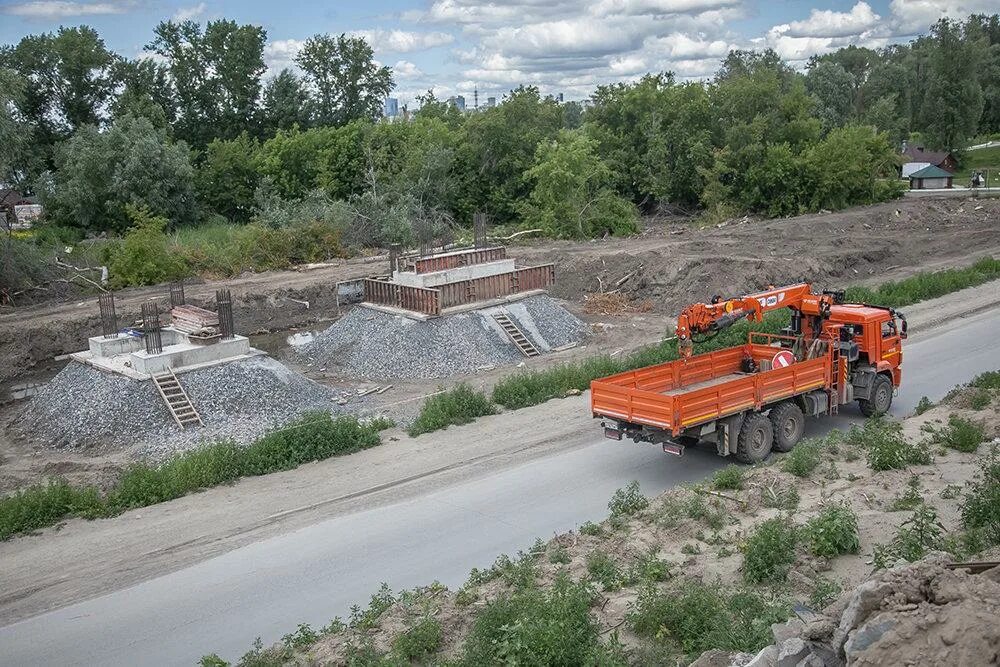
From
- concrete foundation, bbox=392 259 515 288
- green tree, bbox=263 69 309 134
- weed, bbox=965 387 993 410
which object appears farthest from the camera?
green tree, bbox=263 69 309 134

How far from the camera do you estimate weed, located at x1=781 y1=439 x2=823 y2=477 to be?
14516mm

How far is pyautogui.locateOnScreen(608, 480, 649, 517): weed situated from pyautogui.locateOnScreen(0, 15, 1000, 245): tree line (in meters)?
32.3

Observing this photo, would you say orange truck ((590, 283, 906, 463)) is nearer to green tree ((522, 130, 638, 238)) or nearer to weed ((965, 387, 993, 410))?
weed ((965, 387, 993, 410))

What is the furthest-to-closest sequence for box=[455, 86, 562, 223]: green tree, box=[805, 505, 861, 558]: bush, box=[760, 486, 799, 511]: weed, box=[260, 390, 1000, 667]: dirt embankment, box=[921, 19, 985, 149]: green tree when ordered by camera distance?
1. box=[921, 19, 985, 149]: green tree
2. box=[455, 86, 562, 223]: green tree
3. box=[760, 486, 799, 511]: weed
4. box=[805, 505, 861, 558]: bush
5. box=[260, 390, 1000, 667]: dirt embankment

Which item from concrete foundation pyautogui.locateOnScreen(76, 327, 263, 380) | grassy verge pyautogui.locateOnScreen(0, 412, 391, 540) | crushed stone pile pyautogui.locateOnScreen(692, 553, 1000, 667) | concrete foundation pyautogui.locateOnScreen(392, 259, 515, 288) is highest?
concrete foundation pyautogui.locateOnScreen(392, 259, 515, 288)

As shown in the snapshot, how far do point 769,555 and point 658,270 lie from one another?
2444 centimetres

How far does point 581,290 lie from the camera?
3591cm

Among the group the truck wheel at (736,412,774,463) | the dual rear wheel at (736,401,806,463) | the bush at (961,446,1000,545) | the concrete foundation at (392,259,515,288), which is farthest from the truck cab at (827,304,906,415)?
the concrete foundation at (392,259,515,288)

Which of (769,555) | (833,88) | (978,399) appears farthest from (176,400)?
(833,88)

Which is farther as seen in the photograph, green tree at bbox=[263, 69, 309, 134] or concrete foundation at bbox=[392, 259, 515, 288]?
green tree at bbox=[263, 69, 309, 134]

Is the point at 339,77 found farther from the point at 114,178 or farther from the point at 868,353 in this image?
the point at 868,353

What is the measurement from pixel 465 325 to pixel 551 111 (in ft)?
96.9

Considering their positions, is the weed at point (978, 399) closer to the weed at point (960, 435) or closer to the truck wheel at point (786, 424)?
the weed at point (960, 435)

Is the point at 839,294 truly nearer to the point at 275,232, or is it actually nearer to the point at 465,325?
the point at 465,325
